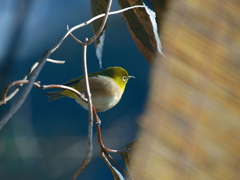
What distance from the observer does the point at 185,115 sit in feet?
1.49

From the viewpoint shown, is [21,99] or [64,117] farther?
[64,117]

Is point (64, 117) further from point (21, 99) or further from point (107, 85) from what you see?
point (21, 99)

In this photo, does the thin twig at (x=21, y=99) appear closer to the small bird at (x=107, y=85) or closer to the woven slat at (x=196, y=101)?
the woven slat at (x=196, y=101)

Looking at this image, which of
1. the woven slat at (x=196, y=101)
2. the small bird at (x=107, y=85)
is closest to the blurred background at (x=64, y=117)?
the small bird at (x=107, y=85)

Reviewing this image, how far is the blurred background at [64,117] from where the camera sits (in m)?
1.15

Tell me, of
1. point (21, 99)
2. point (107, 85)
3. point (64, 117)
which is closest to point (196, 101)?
point (21, 99)

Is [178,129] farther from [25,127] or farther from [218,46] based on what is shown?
[25,127]

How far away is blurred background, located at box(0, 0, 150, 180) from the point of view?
1146mm

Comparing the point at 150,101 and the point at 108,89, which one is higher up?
the point at 150,101

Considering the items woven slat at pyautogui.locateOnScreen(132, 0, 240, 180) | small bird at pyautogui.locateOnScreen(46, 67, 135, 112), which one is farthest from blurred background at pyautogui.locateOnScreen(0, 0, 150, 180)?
woven slat at pyautogui.locateOnScreen(132, 0, 240, 180)

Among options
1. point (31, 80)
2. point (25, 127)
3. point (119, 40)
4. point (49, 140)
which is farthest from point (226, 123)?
point (119, 40)

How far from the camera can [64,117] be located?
1382 mm

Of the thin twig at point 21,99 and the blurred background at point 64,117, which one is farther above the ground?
the thin twig at point 21,99

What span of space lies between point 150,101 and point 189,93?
0.12 ft
